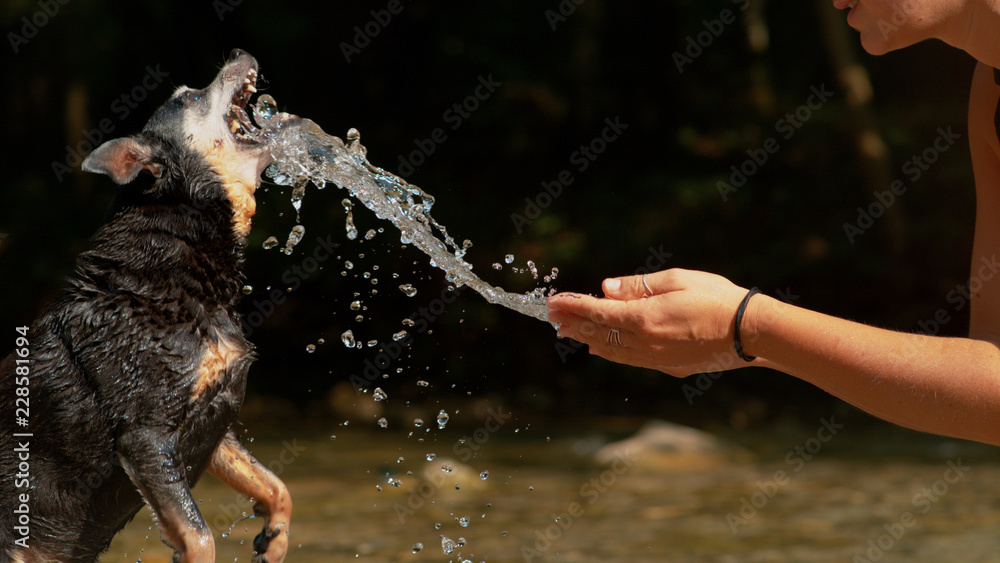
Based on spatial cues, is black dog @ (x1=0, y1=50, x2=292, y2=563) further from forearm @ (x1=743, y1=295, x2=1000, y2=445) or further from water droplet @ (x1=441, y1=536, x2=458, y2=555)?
forearm @ (x1=743, y1=295, x2=1000, y2=445)

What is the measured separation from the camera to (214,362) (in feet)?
12.5

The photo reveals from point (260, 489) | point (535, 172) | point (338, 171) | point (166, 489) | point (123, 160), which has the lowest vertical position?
point (166, 489)

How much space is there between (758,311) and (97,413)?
93.6 inches

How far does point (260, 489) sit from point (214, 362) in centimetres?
70

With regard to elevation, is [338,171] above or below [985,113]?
below

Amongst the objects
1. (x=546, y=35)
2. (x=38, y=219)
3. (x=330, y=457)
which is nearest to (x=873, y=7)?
(x=330, y=457)

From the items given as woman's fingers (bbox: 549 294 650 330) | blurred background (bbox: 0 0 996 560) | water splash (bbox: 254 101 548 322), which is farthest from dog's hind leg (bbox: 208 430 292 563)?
blurred background (bbox: 0 0 996 560)

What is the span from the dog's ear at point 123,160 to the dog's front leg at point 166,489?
1026 millimetres

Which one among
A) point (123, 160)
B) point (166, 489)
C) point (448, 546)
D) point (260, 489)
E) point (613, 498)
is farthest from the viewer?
point (613, 498)

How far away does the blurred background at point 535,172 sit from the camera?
961cm

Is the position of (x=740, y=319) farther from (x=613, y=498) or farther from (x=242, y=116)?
(x=613, y=498)

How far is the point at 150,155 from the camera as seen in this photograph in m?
4.06

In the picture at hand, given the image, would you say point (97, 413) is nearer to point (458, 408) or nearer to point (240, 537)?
point (240, 537)

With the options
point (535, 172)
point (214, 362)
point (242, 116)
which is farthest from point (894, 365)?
point (535, 172)
